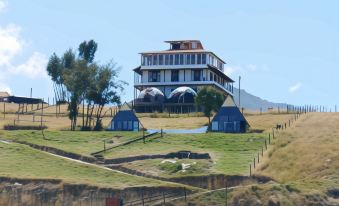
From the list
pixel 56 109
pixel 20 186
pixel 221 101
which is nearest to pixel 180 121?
pixel 221 101

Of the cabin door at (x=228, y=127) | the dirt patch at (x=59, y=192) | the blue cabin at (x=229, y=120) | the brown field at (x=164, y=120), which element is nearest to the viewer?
the dirt patch at (x=59, y=192)

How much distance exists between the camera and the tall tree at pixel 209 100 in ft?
502

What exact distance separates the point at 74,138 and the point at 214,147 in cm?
1989

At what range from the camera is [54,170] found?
120m

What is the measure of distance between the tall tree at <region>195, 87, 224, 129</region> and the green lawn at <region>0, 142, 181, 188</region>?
100ft

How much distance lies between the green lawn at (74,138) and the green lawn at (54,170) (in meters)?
4.65

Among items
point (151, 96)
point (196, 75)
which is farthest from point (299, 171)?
point (196, 75)

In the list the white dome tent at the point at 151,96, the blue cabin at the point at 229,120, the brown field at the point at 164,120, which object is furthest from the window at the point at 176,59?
the blue cabin at the point at 229,120

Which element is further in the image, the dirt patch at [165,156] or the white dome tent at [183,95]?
the white dome tent at [183,95]

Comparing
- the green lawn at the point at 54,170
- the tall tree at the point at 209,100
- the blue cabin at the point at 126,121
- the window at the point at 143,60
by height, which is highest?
the window at the point at 143,60

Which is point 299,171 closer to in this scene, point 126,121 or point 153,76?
point 126,121

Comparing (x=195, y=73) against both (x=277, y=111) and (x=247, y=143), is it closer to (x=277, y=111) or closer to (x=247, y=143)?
(x=277, y=111)

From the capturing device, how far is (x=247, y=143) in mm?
129625

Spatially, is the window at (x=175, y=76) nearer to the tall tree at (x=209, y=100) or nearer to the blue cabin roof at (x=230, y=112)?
the tall tree at (x=209, y=100)
